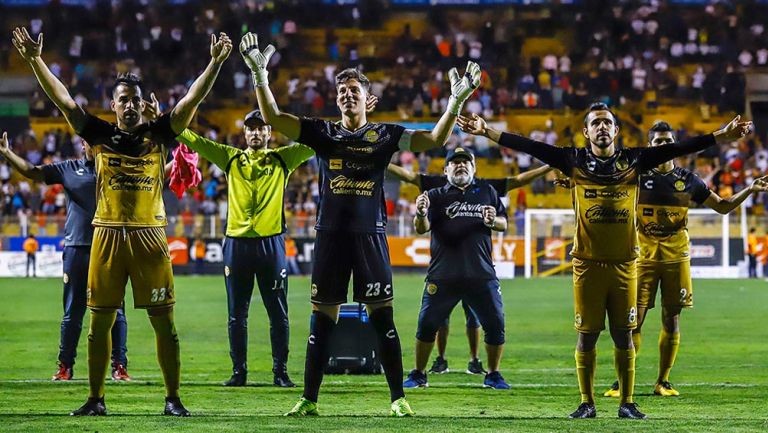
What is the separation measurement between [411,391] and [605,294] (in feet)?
9.46

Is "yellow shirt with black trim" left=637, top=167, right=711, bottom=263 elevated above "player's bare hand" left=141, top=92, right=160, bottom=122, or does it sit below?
below

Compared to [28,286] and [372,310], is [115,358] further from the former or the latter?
[28,286]

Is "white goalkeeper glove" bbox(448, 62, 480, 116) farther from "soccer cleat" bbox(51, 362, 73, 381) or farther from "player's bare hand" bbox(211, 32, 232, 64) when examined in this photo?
"soccer cleat" bbox(51, 362, 73, 381)

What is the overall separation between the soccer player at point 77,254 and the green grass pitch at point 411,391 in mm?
316

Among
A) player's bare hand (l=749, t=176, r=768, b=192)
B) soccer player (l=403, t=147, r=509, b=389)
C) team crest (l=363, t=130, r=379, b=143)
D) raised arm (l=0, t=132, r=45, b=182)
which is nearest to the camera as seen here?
team crest (l=363, t=130, r=379, b=143)

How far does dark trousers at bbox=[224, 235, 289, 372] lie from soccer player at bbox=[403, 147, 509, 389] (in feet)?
4.24

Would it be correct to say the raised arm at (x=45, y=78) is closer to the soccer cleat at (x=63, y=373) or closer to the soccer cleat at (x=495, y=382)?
the soccer cleat at (x=63, y=373)

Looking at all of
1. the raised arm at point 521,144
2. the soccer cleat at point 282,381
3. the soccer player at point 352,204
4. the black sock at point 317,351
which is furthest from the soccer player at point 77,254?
the raised arm at point 521,144

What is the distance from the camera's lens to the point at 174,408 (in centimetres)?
903

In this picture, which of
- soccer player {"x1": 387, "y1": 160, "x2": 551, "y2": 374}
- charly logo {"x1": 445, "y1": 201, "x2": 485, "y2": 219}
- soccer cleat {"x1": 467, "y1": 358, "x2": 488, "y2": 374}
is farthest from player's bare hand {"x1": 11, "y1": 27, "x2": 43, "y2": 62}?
soccer cleat {"x1": 467, "y1": 358, "x2": 488, "y2": 374}

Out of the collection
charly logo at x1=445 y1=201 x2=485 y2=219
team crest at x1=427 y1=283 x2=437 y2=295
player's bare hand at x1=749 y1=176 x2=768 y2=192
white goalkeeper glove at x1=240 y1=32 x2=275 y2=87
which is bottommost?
team crest at x1=427 y1=283 x2=437 y2=295

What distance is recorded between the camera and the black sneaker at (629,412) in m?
9.25

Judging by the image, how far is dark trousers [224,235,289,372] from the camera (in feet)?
39.5

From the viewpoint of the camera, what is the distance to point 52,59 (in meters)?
45.7
